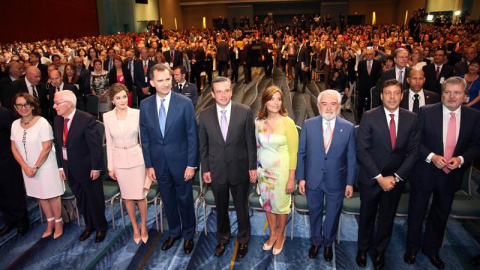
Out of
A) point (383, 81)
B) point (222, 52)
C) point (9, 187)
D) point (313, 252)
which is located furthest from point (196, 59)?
point (313, 252)

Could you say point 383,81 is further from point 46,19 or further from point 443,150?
point 46,19

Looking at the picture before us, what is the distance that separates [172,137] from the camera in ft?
10.0

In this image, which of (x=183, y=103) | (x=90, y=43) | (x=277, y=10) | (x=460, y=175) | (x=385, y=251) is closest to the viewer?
(x=460, y=175)

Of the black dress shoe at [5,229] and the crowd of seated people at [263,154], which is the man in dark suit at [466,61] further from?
the black dress shoe at [5,229]

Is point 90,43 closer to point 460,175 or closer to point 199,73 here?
point 199,73

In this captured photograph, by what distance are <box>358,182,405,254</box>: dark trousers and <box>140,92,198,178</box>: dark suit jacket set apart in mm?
1492

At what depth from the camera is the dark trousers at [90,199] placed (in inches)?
136

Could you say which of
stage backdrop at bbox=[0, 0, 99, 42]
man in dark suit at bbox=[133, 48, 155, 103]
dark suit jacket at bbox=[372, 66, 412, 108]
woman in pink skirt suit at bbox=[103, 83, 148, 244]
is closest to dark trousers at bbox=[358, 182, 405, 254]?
woman in pink skirt suit at bbox=[103, 83, 148, 244]

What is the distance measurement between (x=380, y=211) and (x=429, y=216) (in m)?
0.45

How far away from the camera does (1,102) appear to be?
5.71m

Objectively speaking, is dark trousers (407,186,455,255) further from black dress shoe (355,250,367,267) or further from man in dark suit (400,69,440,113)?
man in dark suit (400,69,440,113)

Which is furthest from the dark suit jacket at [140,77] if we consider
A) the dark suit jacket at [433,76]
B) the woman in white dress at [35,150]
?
the dark suit jacket at [433,76]

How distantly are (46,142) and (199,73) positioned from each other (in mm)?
7650

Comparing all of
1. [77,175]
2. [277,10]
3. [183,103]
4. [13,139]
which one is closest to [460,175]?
[183,103]
